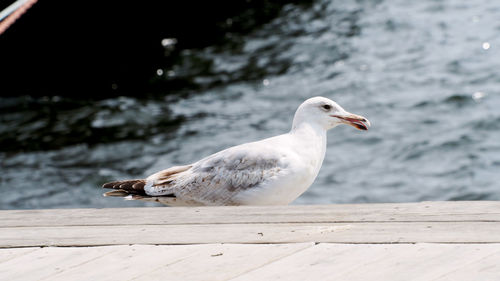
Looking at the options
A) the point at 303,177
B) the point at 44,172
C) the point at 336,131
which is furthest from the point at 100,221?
the point at 336,131

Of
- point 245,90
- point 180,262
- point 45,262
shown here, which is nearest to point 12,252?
point 45,262

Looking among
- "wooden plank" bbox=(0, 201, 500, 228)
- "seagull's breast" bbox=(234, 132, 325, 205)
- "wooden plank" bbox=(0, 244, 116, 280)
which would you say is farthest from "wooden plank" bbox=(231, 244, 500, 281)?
"seagull's breast" bbox=(234, 132, 325, 205)

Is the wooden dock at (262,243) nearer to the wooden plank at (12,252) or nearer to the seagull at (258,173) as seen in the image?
the wooden plank at (12,252)

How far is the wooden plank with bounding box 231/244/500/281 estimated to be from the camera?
2.51 metres

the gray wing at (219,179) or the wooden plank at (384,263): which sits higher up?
the gray wing at (219,179)

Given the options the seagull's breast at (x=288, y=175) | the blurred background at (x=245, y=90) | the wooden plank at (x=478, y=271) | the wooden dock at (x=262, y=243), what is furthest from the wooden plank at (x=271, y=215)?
the blurred background at (x=245, y=90)

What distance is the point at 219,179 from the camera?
14.5 ft

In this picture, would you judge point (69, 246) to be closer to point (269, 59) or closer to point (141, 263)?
point (141, 263)

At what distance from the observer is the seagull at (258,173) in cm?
427

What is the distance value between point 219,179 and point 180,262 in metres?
1.64

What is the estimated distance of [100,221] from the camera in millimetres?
3381

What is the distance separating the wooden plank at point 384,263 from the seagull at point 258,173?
4.83 ft

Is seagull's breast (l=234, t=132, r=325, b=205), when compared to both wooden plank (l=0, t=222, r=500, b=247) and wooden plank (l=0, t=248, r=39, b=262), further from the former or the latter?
wooden plank (l=0, t=248, r=39, b=262)

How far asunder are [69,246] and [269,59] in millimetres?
9516
